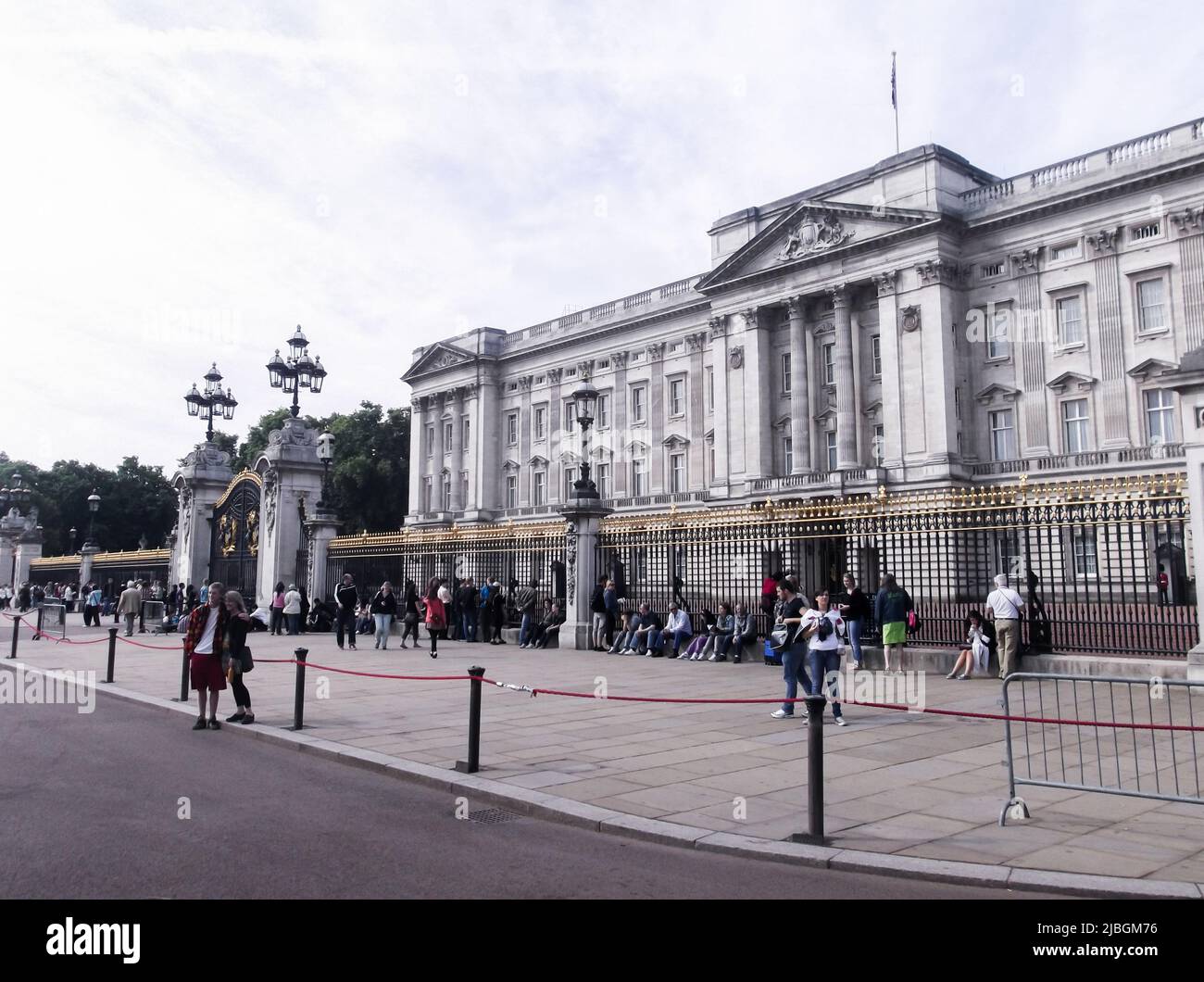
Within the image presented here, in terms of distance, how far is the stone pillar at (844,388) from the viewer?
156 ft

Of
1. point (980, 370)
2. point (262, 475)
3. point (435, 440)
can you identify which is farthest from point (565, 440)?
point (262, 475)

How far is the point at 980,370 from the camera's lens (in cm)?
4453

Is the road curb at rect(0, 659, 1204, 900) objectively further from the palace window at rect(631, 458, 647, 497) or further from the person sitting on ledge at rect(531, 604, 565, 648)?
the palace window at rect(631, 458, 647, 497)

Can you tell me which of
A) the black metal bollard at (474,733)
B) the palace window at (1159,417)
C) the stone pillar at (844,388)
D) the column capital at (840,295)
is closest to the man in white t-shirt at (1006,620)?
the black metal bollard at (474,733)

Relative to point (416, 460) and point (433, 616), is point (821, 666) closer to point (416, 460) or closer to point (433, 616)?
point (433, 616)

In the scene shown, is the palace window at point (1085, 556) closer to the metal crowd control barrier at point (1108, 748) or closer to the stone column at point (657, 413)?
the metal crowd control barrier at point (1108, 748)

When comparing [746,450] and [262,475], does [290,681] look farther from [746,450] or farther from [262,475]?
[746,450]

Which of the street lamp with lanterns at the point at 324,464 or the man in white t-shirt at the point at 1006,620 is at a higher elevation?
the street lamp with lanterns at the point at 324,464

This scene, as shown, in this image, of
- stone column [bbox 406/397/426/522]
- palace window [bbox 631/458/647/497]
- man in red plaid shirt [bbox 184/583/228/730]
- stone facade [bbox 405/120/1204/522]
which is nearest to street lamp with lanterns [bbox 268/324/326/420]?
A: man in red plaid shirt [bbox 184/583/228/730]

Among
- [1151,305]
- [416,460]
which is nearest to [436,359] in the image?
[416,460]

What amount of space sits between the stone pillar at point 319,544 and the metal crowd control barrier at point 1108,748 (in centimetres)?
2038

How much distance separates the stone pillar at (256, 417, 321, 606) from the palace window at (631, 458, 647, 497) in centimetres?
3479

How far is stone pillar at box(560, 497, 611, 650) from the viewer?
21.5 meters
